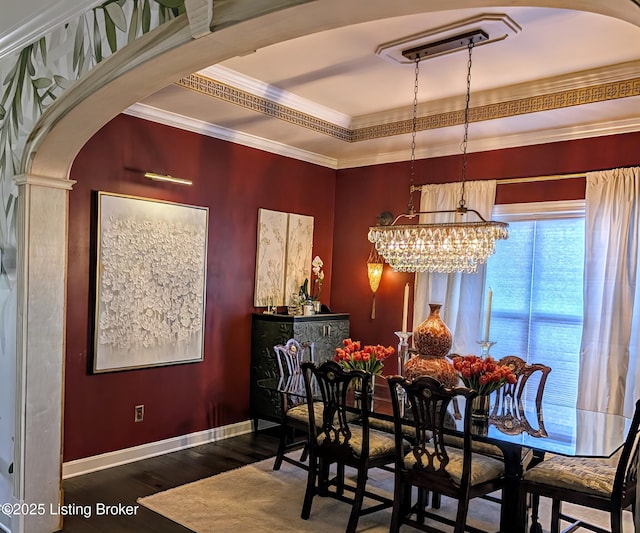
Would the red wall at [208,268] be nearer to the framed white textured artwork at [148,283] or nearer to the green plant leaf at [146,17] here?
the framed white textured artwork at [148,283]

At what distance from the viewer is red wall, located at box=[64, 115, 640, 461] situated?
385 cm

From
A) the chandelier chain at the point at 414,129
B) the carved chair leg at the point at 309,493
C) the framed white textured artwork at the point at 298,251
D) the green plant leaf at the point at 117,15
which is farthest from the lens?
the framed white textured artwork at the point at 298,251

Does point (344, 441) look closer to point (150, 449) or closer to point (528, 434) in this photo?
point (528, 434)

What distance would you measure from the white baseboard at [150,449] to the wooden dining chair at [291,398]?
0.63 meters

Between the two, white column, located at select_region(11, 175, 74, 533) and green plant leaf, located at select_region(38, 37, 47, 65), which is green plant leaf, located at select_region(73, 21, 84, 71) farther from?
white column, located at select_region(11, 175, 74, 533)

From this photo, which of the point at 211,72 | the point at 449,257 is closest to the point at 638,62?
the point at 449,257

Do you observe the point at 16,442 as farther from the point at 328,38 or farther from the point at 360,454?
the point at 328,38

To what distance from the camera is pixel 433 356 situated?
136 inches

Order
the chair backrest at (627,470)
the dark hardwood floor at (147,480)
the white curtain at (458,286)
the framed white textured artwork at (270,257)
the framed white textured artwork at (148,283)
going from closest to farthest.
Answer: the chair backrest at (627,470) < the dark hardwood floor at (147,480) < the framed white textured artwork at (148,283) < the white curtain at (458,286) < the framed white textured artwork at (270,257)

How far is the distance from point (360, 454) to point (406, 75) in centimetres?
263

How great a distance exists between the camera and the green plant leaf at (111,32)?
240cm

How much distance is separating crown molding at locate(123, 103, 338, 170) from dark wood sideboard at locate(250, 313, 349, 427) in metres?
1.63

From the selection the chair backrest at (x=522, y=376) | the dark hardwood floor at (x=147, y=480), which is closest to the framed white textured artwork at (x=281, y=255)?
the dark hardwood floor at (x=147, y=480)

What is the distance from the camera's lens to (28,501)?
116 inches
